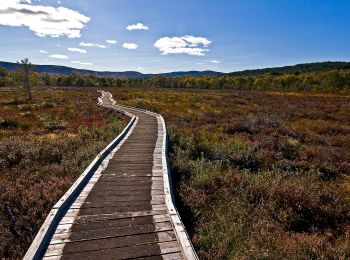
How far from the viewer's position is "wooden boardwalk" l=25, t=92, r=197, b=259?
492cm

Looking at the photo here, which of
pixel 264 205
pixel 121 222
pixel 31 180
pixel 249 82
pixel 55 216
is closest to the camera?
pixel 55 216

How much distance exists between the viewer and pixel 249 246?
5.50 meters

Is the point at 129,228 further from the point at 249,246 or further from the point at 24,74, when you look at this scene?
the point at 24,74

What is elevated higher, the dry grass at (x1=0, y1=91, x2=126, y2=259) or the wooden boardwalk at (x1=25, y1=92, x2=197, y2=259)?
the wooden boardwalk at (x1=25, y1=92, x2=197, y2=259)

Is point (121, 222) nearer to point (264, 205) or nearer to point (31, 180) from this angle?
point (264, 205)

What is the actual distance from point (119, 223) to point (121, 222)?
51 millimetres

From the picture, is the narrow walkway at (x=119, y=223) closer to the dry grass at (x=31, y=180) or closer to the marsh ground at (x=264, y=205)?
the marsh ground at (x=264, y=205)

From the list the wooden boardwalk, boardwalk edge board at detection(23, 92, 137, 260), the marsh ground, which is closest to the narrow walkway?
the wooden boardwalk

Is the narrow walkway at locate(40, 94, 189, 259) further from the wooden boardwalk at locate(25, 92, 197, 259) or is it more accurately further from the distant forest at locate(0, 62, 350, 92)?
the distant forest at locate(0, 62, 350, 92)

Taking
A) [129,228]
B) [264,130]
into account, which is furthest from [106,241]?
[264,130]

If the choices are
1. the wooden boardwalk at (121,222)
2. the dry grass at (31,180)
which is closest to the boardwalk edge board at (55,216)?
the wooden boardwalk at (121,222)

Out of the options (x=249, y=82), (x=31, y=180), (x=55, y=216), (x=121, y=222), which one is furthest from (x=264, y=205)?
(x=249, y=82)

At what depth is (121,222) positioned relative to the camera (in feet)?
19.4

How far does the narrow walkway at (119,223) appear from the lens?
16.2 feet
